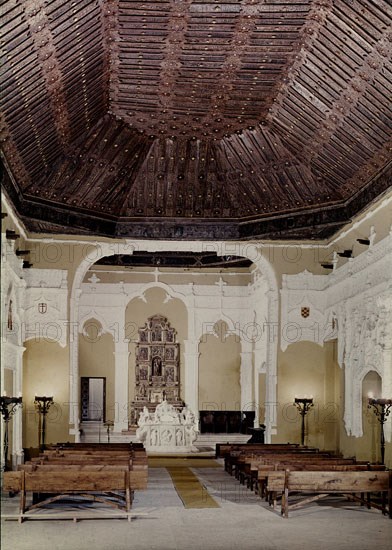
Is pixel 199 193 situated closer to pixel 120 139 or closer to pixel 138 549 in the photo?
pixel 120 139

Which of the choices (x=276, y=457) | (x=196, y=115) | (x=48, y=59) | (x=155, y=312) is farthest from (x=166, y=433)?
(x=48, y=59)

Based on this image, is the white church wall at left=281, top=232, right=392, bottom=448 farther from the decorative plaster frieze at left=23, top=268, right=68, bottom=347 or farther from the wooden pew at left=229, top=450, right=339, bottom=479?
the decorative plaster frieze at left=23, top=268, right=68, bottom=347

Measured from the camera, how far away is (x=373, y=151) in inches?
502

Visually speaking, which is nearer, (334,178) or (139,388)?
(334,178)

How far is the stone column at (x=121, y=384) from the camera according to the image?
22.8m

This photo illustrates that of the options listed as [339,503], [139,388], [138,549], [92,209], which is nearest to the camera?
[138,549]

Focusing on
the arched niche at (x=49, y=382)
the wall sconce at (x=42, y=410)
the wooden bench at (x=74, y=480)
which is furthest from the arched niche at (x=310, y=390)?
the wooden bench at (x=74, y=480)

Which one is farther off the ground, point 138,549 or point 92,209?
point 92,209

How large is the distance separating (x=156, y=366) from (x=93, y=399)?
3.94m

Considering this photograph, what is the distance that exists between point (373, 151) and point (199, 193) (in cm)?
545

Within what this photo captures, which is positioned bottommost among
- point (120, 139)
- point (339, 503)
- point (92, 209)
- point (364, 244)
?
point (339, 503)

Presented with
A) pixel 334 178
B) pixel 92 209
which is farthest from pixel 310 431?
pixel 92 209

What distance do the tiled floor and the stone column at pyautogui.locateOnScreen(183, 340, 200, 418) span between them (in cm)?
1222

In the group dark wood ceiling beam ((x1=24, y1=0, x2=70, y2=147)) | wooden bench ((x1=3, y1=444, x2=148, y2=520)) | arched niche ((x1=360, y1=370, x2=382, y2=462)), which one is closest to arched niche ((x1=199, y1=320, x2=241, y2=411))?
arched niche ((x1=360, y1=370, x2=382, y2=462))
